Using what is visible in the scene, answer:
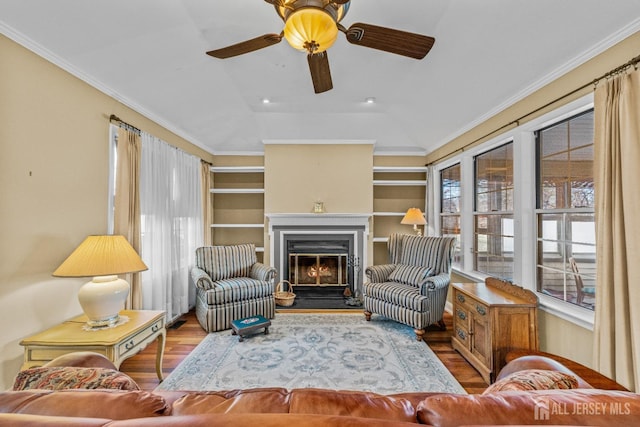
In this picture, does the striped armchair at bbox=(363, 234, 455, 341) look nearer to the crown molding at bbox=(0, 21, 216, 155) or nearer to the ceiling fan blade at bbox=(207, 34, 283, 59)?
the ceiling fan blade at bbox=(207, 34, 283, 59)

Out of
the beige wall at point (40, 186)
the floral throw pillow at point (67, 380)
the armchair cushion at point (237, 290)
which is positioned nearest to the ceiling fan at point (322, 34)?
the beige wall at point (40, 186)

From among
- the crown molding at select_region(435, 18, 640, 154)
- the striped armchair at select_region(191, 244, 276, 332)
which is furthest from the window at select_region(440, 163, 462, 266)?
the striped armchair at select_region(191, 244, 276, 332)

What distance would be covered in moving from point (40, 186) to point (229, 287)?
6.59ft

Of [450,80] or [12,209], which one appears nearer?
[12,209]

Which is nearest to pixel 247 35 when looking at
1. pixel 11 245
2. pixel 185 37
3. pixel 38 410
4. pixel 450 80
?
pixel 185 37

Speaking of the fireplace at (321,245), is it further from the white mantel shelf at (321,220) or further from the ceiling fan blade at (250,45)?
the ceiling fan blade at (250,45)

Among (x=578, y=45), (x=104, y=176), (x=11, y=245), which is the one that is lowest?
(x=11, y=245)

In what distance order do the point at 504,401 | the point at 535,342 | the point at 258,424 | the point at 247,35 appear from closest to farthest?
the point at 258,424 < the point at 504,401 < the point at 535,342 < the point at 247,35

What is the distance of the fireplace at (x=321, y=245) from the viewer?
467cm

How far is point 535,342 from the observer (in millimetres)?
2305

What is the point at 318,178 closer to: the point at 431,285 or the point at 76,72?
the point at 431,285

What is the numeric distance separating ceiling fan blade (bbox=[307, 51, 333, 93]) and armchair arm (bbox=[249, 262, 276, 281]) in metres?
2.42

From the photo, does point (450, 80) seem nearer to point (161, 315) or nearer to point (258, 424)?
point (258, 424)

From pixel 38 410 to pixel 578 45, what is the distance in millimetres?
3414
